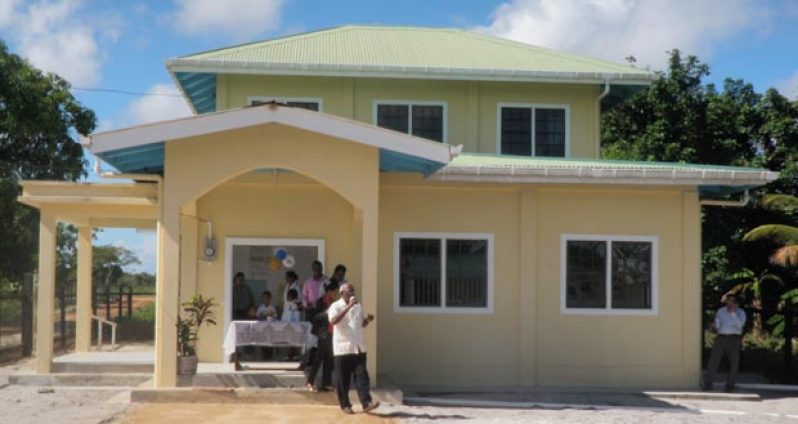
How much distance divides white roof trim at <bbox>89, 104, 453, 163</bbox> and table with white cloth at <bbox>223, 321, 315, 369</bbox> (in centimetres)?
284

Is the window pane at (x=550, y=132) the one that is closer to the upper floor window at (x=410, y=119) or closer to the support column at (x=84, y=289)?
the upper floor window at (x=410, y=119)

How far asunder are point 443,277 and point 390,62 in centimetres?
480

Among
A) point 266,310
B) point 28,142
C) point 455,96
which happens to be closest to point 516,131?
point 455,96

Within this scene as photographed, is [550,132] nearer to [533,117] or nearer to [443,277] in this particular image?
[533,117]

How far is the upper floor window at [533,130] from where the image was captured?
18.6 metres

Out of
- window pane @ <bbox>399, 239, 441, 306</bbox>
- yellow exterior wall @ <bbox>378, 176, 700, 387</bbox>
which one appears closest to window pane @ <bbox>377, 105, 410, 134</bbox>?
yellow exterior wall @ <bbox>378, 176, 700, 387</bbox>

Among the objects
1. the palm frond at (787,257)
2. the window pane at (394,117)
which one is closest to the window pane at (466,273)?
the window pane at (394,117)

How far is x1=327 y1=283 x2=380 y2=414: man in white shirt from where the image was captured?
12.4 meters

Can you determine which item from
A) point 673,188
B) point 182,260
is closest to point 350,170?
point 182,260

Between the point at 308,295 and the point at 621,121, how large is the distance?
15568 millimetres

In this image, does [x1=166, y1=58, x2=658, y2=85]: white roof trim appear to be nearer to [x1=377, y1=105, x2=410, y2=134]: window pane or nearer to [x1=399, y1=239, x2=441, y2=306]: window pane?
[x1=377, y1=105, x2=410, y2=134]: window pane

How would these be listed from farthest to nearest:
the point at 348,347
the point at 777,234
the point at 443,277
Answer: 1. the point at 777,234
2. the point at 443,277
3. the point at 348,347

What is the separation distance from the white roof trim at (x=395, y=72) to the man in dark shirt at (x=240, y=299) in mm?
4065

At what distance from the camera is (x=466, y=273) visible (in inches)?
624
